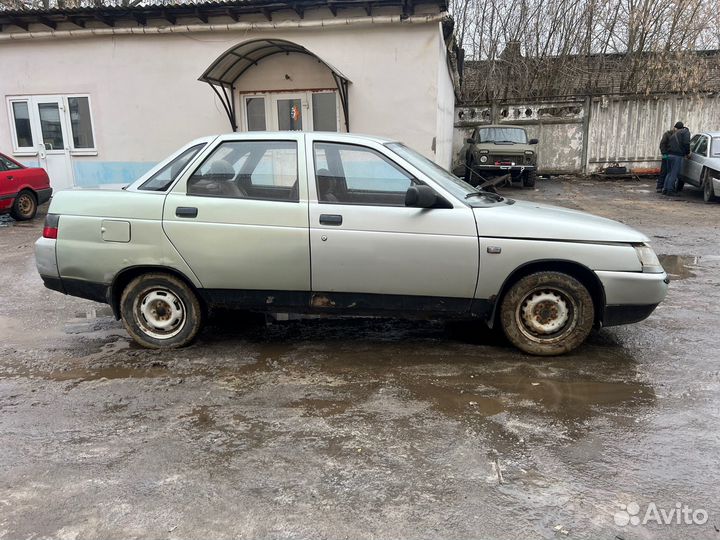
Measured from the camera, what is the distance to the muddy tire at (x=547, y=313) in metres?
4.21

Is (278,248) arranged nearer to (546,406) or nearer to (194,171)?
(194,171)

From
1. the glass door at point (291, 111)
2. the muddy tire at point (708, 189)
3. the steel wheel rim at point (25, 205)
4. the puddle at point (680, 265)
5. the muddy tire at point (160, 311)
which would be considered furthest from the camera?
the muddy tire at point (708, 189)

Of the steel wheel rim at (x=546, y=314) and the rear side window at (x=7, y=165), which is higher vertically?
the rear side window at (x=7, y=165)

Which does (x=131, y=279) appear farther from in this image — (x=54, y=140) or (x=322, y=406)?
(x=54, y=140)

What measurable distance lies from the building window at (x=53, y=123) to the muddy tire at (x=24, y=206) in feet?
5.20

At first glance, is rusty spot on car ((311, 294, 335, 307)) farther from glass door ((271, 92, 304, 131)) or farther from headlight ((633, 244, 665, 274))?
glass door ((271, 92, 304, 131))

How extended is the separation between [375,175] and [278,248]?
3.22 ft

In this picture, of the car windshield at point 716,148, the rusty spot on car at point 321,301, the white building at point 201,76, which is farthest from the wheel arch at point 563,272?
the car windshield at point 716,148

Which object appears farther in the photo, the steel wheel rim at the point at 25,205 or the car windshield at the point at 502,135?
the car windshield at the point at 502,135

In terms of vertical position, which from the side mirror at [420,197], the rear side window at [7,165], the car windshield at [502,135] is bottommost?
the side mirror at [420,197]

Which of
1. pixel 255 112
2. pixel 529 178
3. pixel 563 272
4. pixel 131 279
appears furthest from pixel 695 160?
pixel 131 279

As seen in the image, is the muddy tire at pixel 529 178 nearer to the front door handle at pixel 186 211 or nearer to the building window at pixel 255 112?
the building window at pixel 255 112

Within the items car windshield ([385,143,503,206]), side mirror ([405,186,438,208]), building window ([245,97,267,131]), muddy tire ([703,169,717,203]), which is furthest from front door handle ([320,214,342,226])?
muddy tire ([703,169,717,203])

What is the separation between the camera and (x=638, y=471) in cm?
290
